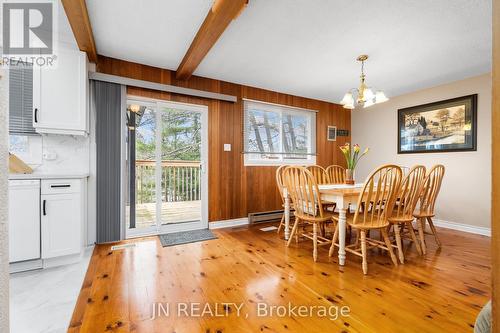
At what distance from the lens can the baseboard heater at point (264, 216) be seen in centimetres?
375

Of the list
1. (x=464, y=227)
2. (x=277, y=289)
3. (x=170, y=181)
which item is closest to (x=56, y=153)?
(x=170, y=181)

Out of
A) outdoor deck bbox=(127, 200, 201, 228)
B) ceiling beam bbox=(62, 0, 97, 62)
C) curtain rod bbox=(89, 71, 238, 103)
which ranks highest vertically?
ceiling beam bbox=(62, 0, 97, 62)

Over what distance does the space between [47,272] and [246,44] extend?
3009mm

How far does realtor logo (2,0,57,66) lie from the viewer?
6.86 ft

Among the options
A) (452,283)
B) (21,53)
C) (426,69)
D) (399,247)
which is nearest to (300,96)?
(426,69)

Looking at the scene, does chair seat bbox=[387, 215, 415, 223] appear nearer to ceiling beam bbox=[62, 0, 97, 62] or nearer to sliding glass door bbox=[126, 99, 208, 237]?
sliding glass door bbox=[126, 99, 208, 237]

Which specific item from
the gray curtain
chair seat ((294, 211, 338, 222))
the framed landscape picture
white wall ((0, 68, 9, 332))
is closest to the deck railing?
the gray curtain

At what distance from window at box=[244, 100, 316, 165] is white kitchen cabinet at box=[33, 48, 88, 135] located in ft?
7.25

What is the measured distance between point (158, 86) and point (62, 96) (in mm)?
1058

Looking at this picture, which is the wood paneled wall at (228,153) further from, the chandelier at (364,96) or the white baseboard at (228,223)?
the chandelier at (364,96)

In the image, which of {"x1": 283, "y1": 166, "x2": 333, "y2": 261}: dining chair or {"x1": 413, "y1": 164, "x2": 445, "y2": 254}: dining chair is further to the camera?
{"x1": 413, "y1": 164, "x2": 445, "y2": 254}: dining chair

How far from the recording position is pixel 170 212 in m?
3.35

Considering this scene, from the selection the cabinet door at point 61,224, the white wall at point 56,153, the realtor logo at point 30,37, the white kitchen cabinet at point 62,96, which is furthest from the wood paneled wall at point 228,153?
the cabinet door at point 61,224

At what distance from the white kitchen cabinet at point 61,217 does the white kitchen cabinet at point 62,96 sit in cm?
58
